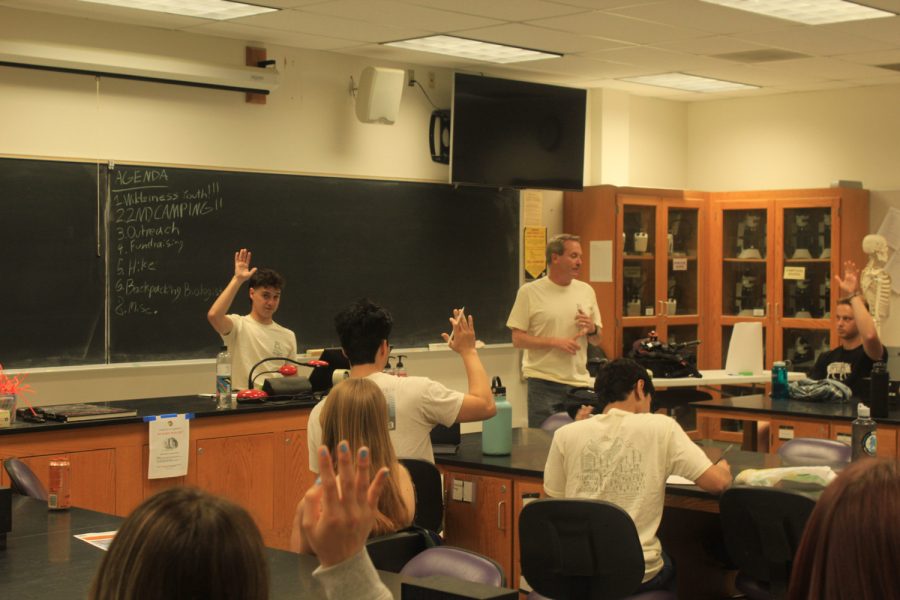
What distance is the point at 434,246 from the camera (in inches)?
322

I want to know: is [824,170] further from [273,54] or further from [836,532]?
[836,532]

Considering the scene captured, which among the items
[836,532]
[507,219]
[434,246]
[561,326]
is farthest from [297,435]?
[836,532]

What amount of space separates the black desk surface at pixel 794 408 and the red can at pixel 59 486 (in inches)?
152

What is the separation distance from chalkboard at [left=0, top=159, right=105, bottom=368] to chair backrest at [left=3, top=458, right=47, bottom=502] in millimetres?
2459

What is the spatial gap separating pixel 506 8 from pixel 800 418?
8.64 feet

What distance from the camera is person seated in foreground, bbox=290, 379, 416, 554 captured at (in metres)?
3.30

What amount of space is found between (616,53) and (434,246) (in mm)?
1800

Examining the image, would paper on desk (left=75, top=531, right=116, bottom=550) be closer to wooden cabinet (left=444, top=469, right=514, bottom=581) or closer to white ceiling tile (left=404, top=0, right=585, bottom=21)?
wooden cabinet (left=444, top=469, right=514, bottom=581)

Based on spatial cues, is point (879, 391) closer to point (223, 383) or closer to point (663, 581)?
point (663, 581)

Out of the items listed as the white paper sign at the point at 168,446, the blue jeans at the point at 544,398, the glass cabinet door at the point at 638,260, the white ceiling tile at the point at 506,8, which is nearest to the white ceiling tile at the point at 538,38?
the white ceiling tile at the point at 506,8

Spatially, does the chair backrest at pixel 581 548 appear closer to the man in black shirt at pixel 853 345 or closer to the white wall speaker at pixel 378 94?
the man in black shirt at pixel 853 345

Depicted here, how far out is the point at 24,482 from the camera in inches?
149

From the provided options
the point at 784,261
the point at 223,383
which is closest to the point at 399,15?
the point at 223,383

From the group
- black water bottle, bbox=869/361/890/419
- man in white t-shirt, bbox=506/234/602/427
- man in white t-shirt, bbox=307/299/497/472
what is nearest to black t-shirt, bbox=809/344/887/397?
black water bottle, bbox=869/361/890/419
